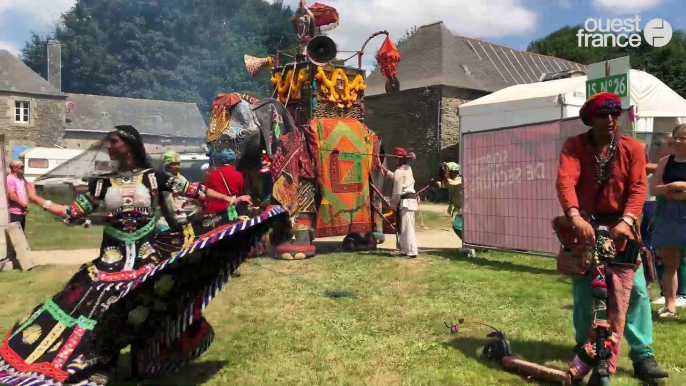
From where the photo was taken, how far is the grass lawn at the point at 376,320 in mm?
4105

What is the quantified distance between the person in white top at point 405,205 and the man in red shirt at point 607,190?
5.32 m

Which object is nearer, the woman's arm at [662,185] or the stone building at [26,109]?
the woman's arm at [662,185]

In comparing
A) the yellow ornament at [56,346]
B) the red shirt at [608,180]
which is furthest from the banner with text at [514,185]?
the yellow ornament at [56,346]

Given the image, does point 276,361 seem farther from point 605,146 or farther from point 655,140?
point 655,140

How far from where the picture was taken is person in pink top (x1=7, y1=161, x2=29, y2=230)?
348 inches

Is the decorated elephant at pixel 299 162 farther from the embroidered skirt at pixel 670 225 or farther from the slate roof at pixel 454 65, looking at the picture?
the slate roof at pixel 454 65

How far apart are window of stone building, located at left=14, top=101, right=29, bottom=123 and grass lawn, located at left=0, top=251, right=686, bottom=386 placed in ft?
88.3

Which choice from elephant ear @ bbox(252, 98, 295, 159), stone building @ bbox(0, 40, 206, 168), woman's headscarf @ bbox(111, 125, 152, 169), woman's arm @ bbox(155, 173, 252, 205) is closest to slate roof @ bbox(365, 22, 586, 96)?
stone building @ bbox(0, 40, 206, 168)

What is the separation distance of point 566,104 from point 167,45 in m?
30.4

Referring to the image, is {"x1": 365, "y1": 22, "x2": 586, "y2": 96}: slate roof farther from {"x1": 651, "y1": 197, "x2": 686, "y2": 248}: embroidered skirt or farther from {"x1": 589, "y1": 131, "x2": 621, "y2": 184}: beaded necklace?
{"x1": 589, "y1": 131, "x2": 621, "y2": 184}: beaded necklace

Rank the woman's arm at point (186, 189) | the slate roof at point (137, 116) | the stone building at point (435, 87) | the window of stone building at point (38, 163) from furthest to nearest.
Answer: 1. the slate roof at point (137, 116)
2. the stone building at point (435, 87)
3. the window of stone building at point (38, 163)
4. the woman's arm at point (186, 189)

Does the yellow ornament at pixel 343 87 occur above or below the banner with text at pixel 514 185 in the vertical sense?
above

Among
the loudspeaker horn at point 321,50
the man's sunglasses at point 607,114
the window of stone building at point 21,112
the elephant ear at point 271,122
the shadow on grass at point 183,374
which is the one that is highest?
the window of stone building at point 21,112

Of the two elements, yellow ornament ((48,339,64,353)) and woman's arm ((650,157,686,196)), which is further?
woman's arm ((650,157,686,196))
